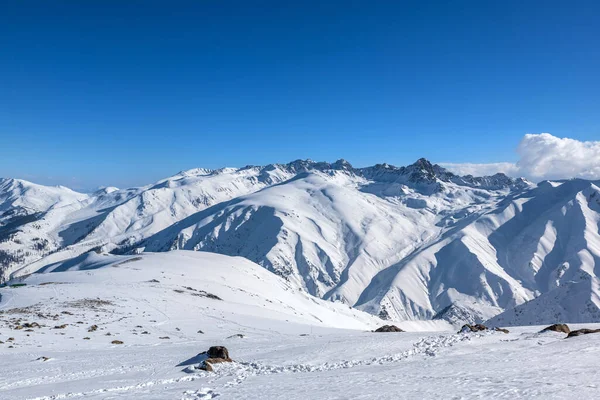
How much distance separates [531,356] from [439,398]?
920cm

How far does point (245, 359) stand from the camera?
934 inches

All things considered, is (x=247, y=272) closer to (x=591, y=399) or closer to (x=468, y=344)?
(x=468, y=344)

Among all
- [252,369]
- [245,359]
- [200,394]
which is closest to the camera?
[200,394]

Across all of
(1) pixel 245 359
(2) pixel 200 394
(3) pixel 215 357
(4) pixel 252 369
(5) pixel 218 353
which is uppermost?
(2) pixel 200 394

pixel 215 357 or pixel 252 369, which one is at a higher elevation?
pixel 215 357

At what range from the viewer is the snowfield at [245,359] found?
50.7ft

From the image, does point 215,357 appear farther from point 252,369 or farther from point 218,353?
point 252,369

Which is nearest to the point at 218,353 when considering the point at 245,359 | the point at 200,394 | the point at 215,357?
the point at 215,357

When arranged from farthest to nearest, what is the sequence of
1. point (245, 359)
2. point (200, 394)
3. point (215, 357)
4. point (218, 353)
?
1. point (245, 359)
2. point (218, 353)
3. point (215, 357)
4. point (200, 394)

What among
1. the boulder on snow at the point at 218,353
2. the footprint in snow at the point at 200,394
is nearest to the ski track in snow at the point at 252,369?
the footprint in snow at the point at 200,394

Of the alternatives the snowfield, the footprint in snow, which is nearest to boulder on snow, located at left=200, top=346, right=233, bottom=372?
the snowfield

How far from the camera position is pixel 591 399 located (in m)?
12.4

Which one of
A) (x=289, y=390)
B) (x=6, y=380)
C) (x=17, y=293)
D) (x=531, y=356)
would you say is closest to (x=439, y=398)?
(x=289, y=390)

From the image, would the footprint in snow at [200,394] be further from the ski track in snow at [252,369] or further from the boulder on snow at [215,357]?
the boulder on snow at [215,357]
